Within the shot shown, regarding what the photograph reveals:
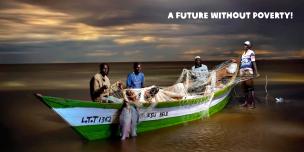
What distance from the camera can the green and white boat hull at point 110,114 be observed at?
4457 mm

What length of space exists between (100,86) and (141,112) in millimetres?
529

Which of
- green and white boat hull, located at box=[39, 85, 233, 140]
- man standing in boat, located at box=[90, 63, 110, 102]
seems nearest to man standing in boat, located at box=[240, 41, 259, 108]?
green and white boat hull, located at box=[39, 85, 233, 140]

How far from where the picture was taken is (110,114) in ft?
15.7

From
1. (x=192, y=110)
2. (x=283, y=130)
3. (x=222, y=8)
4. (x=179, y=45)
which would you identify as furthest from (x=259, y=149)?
(x=179, y=45)

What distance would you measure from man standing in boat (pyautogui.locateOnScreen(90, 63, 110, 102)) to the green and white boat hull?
21 centimetres

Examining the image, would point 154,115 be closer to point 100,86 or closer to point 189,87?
point 100,86

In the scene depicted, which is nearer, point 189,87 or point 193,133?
point 193,133

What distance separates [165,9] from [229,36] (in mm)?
Result: 1590

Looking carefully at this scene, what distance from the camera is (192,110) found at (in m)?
5.97

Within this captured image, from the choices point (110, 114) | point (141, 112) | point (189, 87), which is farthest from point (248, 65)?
point (110, 114)

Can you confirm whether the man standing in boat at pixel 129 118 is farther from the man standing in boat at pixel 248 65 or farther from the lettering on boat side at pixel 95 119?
the man standing in boat at pixel 248 65

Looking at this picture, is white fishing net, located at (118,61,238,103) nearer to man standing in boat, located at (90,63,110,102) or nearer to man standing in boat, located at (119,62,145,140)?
man standing in boat, located at (119,62,145,140)

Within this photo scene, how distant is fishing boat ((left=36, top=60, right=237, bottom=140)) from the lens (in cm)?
447

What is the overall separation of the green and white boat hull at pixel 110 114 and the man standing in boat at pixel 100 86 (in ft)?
0.70
